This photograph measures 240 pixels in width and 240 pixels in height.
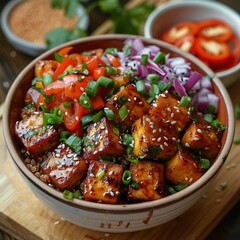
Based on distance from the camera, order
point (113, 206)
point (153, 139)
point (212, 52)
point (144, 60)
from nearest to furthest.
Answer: point (113, 206) → point (153, 139) → point (144, 60) → point (212, 52)

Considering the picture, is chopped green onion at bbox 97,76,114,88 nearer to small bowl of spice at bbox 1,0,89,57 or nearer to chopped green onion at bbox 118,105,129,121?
chopped green onion at bbox 118,105,129,121

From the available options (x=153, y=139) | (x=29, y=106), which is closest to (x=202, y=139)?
(x=153, y=139)

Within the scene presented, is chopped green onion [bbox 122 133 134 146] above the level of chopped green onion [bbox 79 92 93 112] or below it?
below

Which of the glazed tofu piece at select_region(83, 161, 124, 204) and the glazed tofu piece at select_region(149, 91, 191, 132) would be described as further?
the glazed tofu piece at select_region(149, 91, 191, 132)

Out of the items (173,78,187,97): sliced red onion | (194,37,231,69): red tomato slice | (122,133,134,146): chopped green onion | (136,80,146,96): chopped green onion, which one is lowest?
(194,37,231,69): red tomato slice

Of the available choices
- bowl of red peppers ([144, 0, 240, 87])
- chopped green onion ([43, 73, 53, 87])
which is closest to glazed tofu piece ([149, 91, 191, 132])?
chopped green onion ([43, 73, 53, 87])

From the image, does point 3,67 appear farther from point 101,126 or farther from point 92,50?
point 101,126

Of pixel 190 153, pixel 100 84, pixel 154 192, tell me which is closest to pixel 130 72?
pixel 100 84

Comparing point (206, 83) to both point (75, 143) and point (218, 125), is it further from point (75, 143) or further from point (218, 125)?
point (75, 143)
